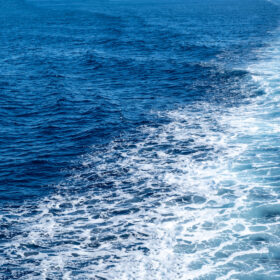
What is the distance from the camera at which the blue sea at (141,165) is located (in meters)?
18.2

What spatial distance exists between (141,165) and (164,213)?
5816 mm

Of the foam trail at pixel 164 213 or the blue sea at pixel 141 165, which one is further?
the blue sea at pixel 141 165

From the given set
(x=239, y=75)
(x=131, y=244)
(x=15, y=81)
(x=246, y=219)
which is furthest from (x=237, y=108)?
(x=15, y=81)

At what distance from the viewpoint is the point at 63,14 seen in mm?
109125

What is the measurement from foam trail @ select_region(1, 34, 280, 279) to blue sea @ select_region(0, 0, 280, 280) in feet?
0.23

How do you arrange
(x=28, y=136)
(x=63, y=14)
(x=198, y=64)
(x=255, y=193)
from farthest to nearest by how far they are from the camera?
(x=63, y=14) < (x=198, y=64) < (x=28, y=136) < (x=255, y=193)

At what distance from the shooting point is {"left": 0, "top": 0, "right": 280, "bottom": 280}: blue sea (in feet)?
59.7

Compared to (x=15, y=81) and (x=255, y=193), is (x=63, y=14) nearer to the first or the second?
(x=15, y=81)

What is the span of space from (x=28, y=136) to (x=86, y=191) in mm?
10492

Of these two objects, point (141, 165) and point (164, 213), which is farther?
point (141, 165)

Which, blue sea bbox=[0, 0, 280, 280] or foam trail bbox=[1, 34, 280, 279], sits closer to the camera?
foam trail bbox=[1, 34, 280, 279]

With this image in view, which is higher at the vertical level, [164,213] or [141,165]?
[141,165]

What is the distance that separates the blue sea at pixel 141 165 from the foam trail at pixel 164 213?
2.8 inches

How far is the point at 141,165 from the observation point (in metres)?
26.7
